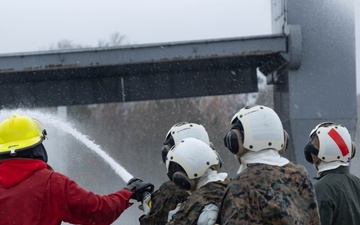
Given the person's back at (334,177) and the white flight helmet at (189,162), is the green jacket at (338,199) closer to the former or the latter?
the person's back at (334,177)

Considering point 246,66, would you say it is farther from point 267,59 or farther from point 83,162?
point 83,162

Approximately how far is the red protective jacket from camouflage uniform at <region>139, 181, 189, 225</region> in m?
0.61

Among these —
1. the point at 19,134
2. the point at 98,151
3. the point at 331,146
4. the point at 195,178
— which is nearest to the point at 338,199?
the point at 331,146

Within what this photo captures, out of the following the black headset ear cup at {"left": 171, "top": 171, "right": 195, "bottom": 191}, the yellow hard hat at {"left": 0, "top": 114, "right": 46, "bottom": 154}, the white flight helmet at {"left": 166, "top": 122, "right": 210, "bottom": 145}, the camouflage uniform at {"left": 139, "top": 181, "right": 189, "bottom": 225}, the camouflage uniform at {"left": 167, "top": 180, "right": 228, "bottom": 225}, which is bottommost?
the camouflage uniform at {"left": 139, "top": 181, "right": 189, "bottom": 225}

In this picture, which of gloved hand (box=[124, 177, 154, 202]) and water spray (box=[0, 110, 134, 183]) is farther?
water spray (box=[0, 110, 134, 183])

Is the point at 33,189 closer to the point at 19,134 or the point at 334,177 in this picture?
the point at 19,134

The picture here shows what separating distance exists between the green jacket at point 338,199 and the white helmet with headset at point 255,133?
4.98ft

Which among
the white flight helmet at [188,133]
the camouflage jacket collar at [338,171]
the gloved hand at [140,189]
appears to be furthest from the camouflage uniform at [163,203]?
the camouflage jacket collar at [338,171]

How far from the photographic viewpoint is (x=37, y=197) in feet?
18.9

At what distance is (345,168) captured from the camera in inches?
282

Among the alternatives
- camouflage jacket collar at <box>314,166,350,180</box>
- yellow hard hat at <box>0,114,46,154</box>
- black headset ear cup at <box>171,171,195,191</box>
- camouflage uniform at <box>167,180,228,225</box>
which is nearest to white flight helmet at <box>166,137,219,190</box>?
black headset ear cup at <box>171,171,195,191</box>

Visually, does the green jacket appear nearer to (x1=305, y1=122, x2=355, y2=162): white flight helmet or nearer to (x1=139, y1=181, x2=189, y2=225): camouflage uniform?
(x1=305, y1=122, x2=355, y2=162): white flight helmet

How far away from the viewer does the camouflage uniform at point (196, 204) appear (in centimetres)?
549

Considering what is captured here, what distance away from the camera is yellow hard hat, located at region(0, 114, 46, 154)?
589 centimetres
